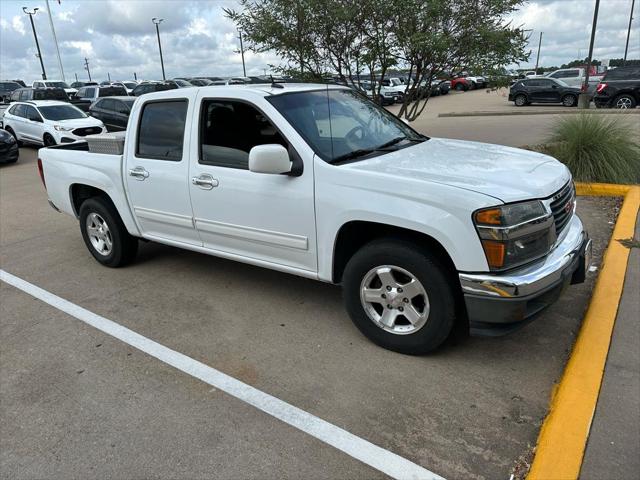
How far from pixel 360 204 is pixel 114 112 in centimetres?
1600

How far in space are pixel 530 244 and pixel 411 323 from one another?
90 centimetres

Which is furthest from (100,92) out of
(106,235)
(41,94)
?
(106,235)

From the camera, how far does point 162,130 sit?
4.48m

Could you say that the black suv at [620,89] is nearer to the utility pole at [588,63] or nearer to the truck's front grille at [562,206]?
the utility pole at [588,63]

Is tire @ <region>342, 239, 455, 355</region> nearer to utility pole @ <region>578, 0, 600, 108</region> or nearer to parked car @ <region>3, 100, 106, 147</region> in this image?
parked car @ <region>3, 100, 106, 147</region>

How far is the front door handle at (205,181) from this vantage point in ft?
13.2

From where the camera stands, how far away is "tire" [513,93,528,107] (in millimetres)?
24781

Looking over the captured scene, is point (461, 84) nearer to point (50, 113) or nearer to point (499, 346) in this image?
point (50, 113)

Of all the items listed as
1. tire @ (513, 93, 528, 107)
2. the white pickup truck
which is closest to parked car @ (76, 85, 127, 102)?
tire @ (513, 93, 528, 107)

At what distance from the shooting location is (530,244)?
118 inches

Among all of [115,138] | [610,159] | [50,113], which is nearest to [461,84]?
[50,113]

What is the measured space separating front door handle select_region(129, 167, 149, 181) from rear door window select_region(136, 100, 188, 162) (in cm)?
13

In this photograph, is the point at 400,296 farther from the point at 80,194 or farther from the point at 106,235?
the point at 80,194

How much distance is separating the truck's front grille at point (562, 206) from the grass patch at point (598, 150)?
14.1 ft
